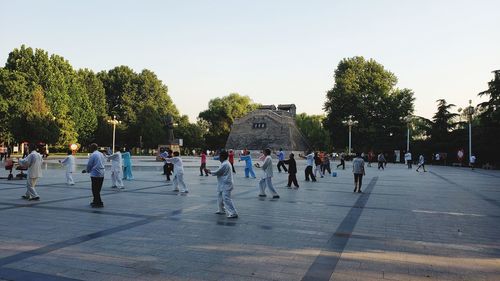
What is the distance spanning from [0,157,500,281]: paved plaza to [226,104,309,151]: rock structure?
221 feet

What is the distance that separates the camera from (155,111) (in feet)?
248

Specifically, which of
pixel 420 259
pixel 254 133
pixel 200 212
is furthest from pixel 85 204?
pixel 254 133

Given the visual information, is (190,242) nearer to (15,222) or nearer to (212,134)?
(15,222)

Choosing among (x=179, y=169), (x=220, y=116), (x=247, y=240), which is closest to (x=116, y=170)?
(x=179, y=169)

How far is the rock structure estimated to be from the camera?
79375 mm

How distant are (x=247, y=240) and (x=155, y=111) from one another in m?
71.5

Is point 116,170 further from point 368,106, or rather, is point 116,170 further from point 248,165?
point 368,106

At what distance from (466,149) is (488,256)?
41563mm

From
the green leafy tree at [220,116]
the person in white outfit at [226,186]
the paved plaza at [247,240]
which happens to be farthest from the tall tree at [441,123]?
the green leafy tree at [220,116]

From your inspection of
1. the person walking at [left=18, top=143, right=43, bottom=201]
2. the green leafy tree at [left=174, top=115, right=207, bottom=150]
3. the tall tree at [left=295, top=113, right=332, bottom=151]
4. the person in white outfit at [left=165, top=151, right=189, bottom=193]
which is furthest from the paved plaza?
the tall tree at [left=295, top=113, right=332, bottom=151]

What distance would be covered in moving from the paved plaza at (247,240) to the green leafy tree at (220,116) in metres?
81.5

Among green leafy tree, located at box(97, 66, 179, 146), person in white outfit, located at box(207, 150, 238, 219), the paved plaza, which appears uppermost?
green leafy tree, located at box(97, 66, 179, 146)

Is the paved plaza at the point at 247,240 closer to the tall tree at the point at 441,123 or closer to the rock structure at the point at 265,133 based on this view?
the tall tree at the point at 441,123

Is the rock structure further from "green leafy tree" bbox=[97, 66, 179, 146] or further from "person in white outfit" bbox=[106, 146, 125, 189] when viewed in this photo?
"person in white outfit" bbox=[106, 146, 125, 189]
